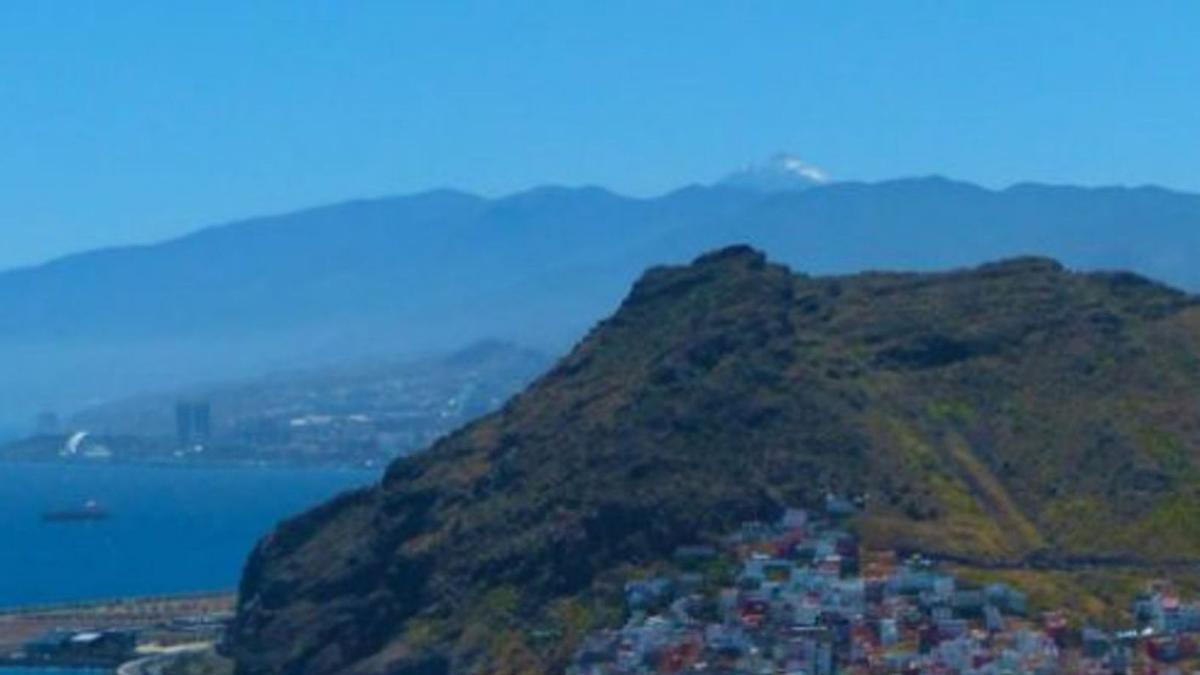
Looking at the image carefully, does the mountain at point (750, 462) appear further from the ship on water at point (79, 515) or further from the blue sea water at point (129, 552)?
the ship on water at point (79, 515)

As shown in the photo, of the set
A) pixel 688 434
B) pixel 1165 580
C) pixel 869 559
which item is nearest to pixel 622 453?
pixel 688 434

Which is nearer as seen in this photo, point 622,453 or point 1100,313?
point 622,453

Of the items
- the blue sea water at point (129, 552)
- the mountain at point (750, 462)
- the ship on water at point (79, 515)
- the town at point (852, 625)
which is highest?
the mountain at point (750, 462)

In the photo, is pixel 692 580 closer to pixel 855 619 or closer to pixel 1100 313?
pixel 855 619

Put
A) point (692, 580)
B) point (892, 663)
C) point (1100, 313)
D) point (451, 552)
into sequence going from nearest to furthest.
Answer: point (892, 663), point (692, 580), point (451, 552), point (1100, 313)

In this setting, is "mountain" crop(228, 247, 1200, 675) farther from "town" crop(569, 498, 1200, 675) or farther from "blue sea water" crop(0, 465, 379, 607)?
"blue sea water" crop(0, 465, 379, 607)

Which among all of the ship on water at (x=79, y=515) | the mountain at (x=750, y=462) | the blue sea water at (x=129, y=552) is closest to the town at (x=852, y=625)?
the mountain at (x=750, y=462)
